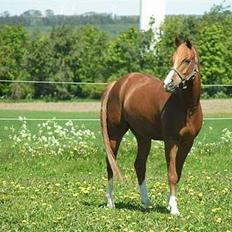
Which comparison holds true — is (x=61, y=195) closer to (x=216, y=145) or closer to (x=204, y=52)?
(x=216, y=145)

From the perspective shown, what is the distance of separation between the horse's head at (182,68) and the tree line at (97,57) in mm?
28513

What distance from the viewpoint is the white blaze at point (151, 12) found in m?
33.2

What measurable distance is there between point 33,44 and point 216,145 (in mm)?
28430

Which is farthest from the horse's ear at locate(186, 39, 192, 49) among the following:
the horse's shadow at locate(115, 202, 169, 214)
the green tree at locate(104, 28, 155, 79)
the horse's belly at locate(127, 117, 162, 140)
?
the green tree at locate(104, 28, 155, 79)

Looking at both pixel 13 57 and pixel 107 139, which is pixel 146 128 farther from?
pixel 13 57

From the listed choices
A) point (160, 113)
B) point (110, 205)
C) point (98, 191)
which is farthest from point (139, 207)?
point (98, 191)

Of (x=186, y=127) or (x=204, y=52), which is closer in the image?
(x=186, y=127)

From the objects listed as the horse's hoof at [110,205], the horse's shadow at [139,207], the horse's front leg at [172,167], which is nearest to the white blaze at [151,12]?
the horse's shadow at [139,207]

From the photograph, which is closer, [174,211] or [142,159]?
[174,211]

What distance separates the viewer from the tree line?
122ft

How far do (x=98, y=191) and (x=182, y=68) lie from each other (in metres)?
2.65

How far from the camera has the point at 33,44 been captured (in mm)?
41156

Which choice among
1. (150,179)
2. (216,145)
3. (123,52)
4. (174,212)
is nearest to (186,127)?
(174,212)

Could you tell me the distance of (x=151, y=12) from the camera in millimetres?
36500
